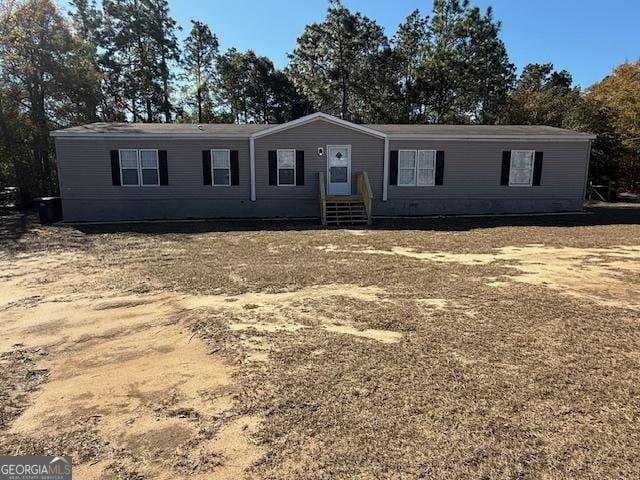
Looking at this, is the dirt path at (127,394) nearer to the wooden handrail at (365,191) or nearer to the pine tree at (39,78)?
the wooden handrail at (365,191)

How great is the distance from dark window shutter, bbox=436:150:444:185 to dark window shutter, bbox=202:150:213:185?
7.67m

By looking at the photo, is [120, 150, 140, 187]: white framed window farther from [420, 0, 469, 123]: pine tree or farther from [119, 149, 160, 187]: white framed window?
[420, 0, 469, 123]: pine tree

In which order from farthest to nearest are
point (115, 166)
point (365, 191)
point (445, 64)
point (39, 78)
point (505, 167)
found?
1. point (445, 64)
2. point (39, 78)
3. point (505, 167)
4. point (115, 166)
5. point (365, 191)

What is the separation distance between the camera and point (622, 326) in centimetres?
460

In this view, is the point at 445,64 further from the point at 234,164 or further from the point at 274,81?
the point at 234,164

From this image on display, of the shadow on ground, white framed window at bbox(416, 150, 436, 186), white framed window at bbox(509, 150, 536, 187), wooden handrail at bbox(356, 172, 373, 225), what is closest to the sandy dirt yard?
the shadow on ground

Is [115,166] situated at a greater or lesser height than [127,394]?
greater

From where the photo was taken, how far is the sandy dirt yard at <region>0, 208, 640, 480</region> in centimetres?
264

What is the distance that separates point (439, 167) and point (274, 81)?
2332 cm

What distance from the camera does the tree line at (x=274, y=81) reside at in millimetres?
19141

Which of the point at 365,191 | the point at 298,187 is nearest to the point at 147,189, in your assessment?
the point at 298,187

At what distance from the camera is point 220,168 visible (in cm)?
1436

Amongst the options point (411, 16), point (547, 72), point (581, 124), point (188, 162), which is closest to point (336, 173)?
point (188, 162)

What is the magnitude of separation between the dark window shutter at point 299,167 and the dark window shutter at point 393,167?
9.76ft
